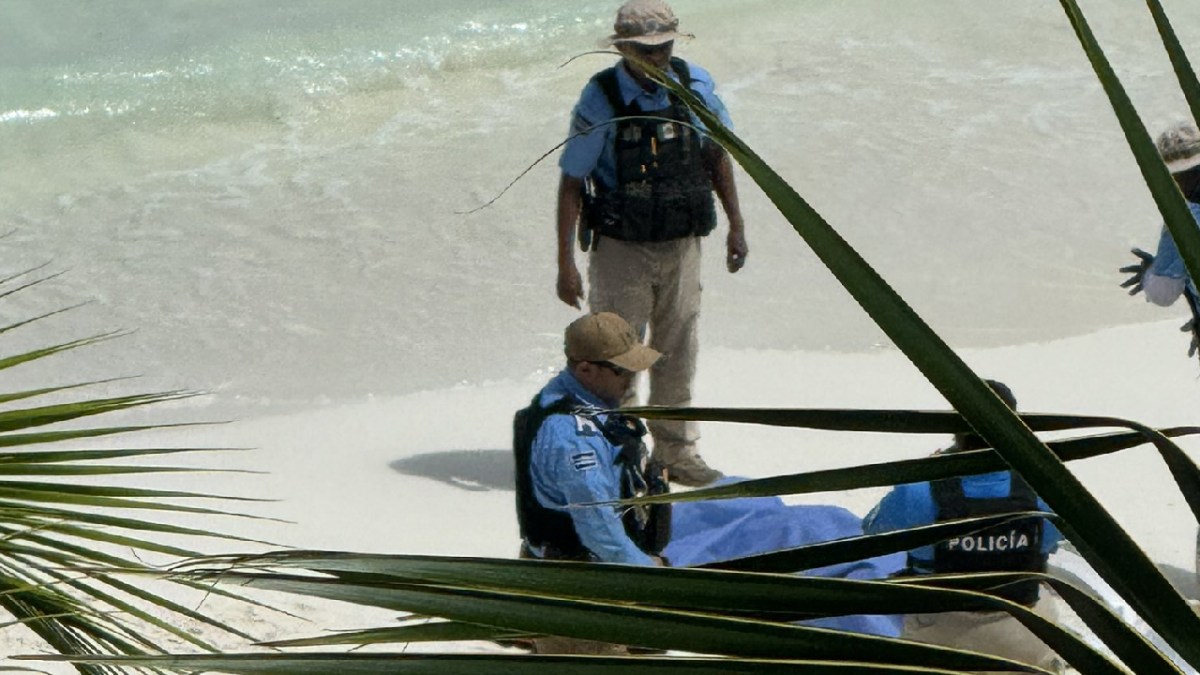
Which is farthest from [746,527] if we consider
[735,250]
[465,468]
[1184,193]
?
[1184,193]

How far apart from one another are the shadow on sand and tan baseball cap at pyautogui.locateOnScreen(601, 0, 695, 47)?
1.56 m

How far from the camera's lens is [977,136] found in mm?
9508

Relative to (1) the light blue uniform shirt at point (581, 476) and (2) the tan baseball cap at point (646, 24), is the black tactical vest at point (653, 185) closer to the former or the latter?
(2) the tan baseball cap at point (646, 24)

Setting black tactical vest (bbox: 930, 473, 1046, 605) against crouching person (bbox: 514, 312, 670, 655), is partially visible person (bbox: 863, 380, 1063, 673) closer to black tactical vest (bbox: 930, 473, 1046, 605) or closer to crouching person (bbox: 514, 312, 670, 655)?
black tactical vest (bbox: 930, 473, 1046, 605)

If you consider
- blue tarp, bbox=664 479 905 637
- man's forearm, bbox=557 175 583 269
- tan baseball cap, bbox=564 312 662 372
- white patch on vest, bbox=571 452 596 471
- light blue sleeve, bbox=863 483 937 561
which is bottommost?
blue tarp, bbox=664 479 905 637

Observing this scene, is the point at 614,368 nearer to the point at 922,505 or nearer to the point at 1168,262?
the point at 922,505

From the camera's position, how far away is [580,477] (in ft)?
12.4

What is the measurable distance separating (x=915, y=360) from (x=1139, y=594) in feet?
0.56

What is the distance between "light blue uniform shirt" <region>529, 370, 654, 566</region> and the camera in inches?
149

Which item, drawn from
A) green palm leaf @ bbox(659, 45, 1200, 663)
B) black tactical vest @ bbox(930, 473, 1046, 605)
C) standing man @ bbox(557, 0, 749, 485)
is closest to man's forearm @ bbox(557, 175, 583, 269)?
standing man @ bbox(557, 0, 749, 485)

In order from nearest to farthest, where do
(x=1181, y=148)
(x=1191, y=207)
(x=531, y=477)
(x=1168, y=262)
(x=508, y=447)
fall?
(x=531, y=477)
(x=1191, y=207)
(x=1181, y=148)
(x=1168, y=262)
(x=508, y=447)

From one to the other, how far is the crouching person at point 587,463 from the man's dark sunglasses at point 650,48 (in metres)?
1.26

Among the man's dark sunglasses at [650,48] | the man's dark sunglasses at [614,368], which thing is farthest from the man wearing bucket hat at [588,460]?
the man's dark sunglasses at [650,48]

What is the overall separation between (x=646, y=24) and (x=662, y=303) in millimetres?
897
